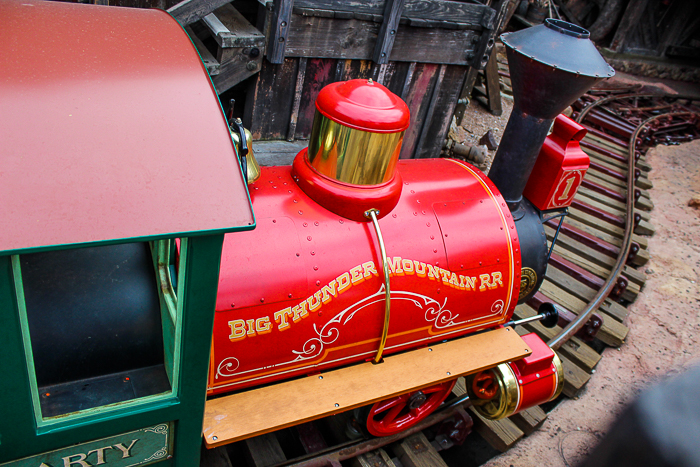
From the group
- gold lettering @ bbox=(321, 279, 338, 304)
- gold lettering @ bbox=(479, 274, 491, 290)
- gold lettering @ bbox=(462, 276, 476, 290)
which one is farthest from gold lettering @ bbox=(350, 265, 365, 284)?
gold lettering @ bbox=(479, 274, 491, 290)

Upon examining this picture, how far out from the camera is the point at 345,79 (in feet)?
14.7

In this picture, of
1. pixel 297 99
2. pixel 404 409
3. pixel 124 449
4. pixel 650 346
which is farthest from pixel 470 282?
pixel 650 346

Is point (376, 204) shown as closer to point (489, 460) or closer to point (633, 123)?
point (489, 460)

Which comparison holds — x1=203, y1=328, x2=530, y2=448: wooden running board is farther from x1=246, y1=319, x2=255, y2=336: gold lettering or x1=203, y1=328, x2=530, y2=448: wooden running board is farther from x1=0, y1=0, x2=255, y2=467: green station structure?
x1=246, y1=319, x2=255, y2=336: gold lettering

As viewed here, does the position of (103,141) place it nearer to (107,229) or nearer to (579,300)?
(107,229)

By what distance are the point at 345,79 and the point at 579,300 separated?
322 cm

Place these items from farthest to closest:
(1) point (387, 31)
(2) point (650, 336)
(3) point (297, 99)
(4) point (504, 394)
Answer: (2) point (650, 336) < (3) point (297, 99) < (1) point (387, 31) < (4) point (504, 394)

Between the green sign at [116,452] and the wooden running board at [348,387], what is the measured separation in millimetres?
235

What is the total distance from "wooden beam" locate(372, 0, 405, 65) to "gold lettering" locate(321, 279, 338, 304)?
9.04 ft

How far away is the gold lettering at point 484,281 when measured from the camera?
9.54 ft

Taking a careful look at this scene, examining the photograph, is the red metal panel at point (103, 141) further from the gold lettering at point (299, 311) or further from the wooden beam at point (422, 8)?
the wooden beam at point (422, 8)

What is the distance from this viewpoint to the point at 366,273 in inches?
98.1

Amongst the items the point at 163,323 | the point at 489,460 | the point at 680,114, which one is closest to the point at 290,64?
the point at 163,323

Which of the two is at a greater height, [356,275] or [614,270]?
[356,275]
